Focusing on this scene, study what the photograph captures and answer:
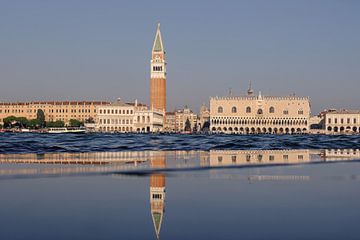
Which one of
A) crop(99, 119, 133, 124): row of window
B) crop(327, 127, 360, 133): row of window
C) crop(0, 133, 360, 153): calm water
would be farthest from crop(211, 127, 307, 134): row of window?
crop(0, 133, 360, 153): calm water

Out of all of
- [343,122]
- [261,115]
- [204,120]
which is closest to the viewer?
[261,115]

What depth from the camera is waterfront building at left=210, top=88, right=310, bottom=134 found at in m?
116

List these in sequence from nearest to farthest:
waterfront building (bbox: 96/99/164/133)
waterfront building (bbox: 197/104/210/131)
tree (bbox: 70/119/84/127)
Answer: waterfront building (bbox: 96/99/164/133)
tree (bbox: 70/119/84/127)
waterfront building (bbox: 197/104/210/131)

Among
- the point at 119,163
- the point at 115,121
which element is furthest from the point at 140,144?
the point at 115,121

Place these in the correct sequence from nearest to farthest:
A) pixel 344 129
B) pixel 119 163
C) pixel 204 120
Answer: pixel 119 163, pixel 344 129, pixel 204 120

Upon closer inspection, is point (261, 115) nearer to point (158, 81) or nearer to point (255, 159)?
point (158, 81)

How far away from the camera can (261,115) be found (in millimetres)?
117250

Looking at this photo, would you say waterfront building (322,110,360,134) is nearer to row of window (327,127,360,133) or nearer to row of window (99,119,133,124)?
row of window (327,127,360,133)

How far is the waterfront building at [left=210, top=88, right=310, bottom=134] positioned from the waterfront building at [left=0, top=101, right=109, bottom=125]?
29.6 meters

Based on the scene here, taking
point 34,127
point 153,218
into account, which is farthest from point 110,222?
point 34,127

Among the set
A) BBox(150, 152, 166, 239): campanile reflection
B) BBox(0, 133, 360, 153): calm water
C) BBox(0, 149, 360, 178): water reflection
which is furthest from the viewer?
BBox(0, 133, 360, 153): calm water

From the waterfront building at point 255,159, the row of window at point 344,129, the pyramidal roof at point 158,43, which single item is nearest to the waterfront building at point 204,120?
the pyramidal roof at point 158,43

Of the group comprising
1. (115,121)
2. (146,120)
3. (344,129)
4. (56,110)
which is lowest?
(344,129)

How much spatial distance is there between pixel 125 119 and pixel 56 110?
26.0 meters
